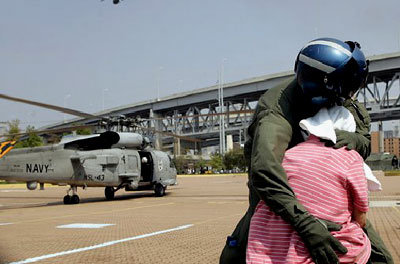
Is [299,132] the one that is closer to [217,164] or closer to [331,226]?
[331,226]

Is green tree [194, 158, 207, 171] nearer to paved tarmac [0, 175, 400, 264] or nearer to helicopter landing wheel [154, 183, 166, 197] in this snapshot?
helicopter landing wheel [154, 183, 166, 197]

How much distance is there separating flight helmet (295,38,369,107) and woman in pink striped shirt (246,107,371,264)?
0.17 m

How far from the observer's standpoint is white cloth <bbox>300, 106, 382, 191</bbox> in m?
2.01

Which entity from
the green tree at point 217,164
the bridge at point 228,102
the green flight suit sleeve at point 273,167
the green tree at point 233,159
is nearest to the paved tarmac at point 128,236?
the green flight suit sleeve at point 273,167

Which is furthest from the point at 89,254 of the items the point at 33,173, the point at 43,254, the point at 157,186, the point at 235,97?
the point at 235,97

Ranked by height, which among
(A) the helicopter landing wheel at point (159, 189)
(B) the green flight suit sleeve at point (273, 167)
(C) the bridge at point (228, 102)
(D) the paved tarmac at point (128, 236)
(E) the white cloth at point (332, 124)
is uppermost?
(C) the bridge at point (228, 102)

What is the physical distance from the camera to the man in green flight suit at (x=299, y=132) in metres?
1.86

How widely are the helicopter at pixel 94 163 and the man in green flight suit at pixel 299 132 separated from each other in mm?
17235

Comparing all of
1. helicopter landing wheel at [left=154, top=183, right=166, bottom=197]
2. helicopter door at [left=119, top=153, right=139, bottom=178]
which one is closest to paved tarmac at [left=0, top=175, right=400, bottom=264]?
helicopter door at [left=119, top=153, right=139, bottom=178]

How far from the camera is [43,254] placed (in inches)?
298

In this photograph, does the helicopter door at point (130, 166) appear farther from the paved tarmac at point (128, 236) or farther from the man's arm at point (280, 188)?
the man's arm at point (280, 188)

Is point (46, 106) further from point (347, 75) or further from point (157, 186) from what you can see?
point (347, 75)

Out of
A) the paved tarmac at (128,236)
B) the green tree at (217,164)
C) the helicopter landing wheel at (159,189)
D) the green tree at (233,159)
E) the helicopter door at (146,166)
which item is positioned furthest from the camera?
the green tree at (217,164)

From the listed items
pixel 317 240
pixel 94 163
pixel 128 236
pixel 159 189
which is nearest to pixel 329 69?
pixel 317 240
